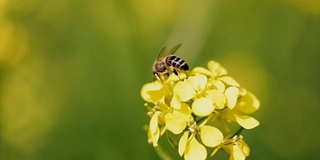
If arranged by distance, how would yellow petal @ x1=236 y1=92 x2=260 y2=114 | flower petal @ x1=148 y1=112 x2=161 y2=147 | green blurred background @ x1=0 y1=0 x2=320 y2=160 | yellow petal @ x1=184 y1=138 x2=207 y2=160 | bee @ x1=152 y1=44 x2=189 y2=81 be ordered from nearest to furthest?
yellow petal @ x1=184 y1=138 x2=207 y2=160
flower petal @ x1=148 y1=112 x2=161 y2=147
yellow petal @ x1=236 y1=92 x2=260 y2=114
bee @ x1=152 y1=44 x2=189 y2=81
green blurred background @ x1=0 y1=0 x2=320 y2=160

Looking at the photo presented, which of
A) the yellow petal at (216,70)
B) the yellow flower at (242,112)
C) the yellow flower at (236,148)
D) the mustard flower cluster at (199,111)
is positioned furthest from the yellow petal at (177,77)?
the yellow flower at (236,148)

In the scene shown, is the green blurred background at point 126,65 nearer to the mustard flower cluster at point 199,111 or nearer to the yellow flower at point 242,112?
the mustard flower cluster at point 199,111

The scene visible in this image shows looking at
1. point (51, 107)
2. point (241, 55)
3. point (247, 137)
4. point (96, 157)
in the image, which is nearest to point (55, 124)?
point (51, 107)

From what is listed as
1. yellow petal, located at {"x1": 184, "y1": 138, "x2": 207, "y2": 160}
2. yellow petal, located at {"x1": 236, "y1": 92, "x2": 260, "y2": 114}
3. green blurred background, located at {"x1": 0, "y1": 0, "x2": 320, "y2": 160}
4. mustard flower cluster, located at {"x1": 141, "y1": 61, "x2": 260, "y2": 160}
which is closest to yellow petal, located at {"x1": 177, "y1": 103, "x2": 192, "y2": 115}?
mustard flower cluster, located at {"x1": 141, "y1": 61, "x2": 260, "y2": 160}

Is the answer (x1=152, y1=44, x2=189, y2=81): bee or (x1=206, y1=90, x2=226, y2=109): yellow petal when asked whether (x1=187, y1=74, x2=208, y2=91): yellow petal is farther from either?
(x1=152, y1=44, x2=189, y2=81): bee

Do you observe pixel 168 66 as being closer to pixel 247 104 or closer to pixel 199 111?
pixel 247 104
